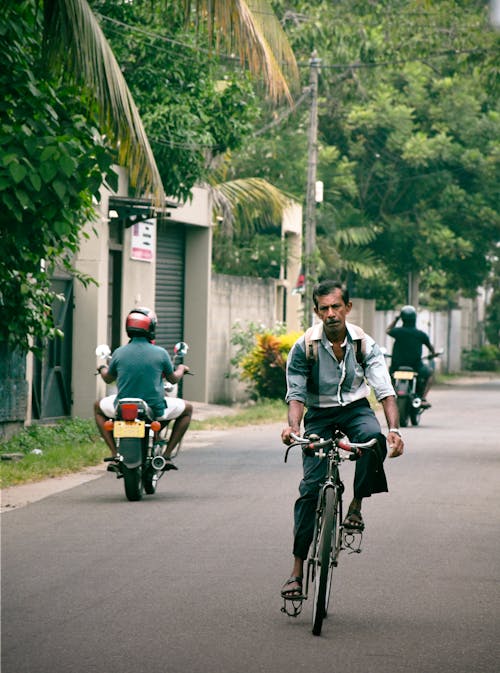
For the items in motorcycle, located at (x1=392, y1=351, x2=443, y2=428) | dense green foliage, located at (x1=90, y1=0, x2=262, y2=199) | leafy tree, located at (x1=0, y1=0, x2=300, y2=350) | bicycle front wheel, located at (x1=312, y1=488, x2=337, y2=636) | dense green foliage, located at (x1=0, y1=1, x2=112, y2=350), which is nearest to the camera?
bicycle front wheel, located at (x1=312, y1=488, x2=337, y2=636)

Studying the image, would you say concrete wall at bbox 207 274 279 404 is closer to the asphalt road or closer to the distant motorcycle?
the distant motorcycle

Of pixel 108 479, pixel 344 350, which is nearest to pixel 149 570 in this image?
pixel 344 350

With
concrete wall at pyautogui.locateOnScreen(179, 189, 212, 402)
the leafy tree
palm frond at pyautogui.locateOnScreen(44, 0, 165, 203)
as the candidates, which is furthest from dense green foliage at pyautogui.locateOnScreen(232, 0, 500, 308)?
palm frond at pyautogui.locateOnScreen(44, 0, 165, 203)

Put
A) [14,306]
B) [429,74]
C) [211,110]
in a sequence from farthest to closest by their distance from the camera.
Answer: [429,74], [211,110], [14,306]

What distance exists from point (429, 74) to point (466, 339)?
15.7 metres

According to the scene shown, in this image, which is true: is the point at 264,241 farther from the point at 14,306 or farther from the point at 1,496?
the point at 1,496

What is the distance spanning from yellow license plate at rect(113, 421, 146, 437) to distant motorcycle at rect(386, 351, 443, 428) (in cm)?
998

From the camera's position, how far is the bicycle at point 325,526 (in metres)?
6.95

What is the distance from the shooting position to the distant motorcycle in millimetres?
21516

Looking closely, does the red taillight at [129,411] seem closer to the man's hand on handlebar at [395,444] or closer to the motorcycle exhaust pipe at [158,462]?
the motorcycle exhaust pipe at [158,462]

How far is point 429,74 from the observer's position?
37.1 meters

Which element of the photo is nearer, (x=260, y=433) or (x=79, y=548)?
(x=79, y=548)

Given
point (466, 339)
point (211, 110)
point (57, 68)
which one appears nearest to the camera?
point (57, 68)

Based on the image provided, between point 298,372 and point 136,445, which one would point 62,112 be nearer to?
point 136,445
